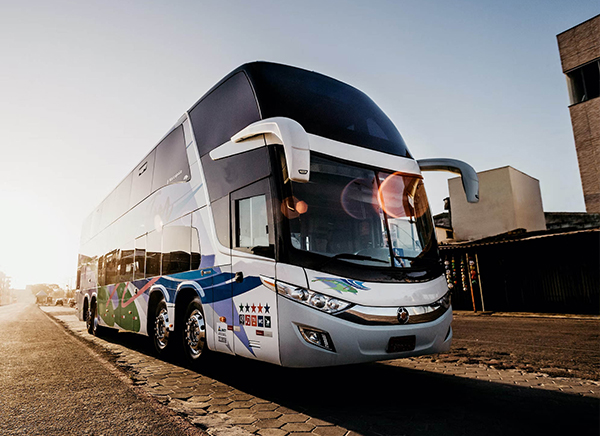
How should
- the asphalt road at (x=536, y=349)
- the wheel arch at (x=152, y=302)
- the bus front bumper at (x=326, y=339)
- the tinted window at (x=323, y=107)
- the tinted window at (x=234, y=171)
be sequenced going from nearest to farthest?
1. the bus front bumper at (x=326, y=339)
2. the tinted window at (x=234, y=171)
3. the tinted window at (x=323, y=107)
4. the asphalt road at (x=536, y=349)
5. the wheel arch at (x=152, y=302)

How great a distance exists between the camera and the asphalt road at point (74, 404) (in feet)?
11.2

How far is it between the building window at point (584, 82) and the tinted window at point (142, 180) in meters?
28.9

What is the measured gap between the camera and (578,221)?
2656 cm

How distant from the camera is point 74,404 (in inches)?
166

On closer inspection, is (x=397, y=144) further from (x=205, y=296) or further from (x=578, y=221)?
(x=578, y=221)

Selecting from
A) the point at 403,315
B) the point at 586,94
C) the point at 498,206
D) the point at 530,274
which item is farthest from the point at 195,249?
the point at 586,94

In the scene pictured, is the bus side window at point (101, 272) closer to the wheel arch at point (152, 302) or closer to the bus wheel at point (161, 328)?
the wheel arch at point (152, 302)

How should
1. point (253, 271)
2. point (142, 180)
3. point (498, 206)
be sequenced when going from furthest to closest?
point (498, 206), point (142, 180), point (253, 271)

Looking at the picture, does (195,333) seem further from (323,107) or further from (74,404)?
(323,107)

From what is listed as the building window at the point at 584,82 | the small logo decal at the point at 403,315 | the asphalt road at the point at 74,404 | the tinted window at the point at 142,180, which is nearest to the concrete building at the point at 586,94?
the building window at the point at 584,82

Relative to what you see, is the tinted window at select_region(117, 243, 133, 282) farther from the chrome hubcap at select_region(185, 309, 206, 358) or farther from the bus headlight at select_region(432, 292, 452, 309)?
the bus headlight at select_region(432, 292, 452, 309)

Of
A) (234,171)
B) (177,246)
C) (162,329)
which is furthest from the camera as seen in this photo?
(162,329)

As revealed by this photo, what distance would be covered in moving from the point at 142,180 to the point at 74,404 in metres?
5.37

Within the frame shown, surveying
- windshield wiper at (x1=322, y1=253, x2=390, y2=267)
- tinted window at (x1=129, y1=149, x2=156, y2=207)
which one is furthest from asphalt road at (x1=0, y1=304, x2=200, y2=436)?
tinted window at (x1=129, y1=149, x2=156, y2=207)
